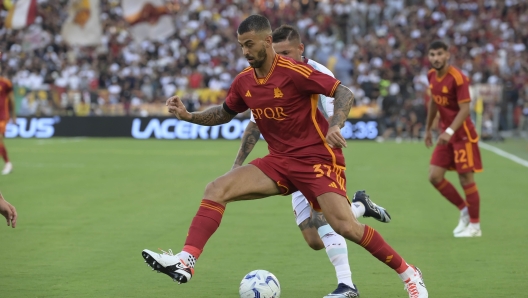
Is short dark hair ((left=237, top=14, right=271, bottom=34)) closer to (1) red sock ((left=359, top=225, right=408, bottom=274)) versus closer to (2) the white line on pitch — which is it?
(1) red sock ((left=359, top=225, right=408, bottom=274))

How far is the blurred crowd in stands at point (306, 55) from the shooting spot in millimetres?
31688

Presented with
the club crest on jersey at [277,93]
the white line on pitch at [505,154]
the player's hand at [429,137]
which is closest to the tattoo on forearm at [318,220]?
the club crest on jersey at [277,93]

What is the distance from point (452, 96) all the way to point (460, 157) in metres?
0.73

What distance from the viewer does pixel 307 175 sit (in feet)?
19.6

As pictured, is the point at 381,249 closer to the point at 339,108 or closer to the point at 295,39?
the point at 339,108

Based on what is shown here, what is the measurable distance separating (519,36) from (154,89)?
50.8ft

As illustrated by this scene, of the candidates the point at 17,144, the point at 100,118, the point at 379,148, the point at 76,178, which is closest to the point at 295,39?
the point at 76,178

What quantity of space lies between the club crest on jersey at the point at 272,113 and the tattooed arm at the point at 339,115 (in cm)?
40

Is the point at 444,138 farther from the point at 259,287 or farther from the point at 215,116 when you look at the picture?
A: the point at 259,287

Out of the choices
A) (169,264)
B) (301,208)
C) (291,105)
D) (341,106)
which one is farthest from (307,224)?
(169,264)

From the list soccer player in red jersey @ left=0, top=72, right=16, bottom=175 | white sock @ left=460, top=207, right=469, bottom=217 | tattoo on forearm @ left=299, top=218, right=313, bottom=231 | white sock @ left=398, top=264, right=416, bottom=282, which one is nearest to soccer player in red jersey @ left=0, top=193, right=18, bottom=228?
tattoo on forearm @ left=299, top=218, right=313, bottom=231

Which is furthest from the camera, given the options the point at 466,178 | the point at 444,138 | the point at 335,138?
the point at 466,178

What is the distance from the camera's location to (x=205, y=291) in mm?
6656

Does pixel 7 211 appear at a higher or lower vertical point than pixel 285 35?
lower
